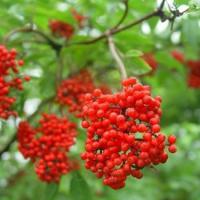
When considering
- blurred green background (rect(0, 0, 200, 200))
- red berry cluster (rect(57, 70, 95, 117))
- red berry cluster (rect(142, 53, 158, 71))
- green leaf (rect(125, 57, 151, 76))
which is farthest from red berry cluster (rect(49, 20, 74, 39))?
green leaf (rect(125, 57, 151, 76))

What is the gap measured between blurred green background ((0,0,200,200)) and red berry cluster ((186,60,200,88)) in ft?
0.27

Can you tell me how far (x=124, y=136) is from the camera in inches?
104

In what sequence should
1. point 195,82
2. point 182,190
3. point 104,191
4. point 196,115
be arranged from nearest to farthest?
1. point 195,82
2. point 104,191
3. point 182,190
4. point 196,115

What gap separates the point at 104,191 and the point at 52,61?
6.59ft

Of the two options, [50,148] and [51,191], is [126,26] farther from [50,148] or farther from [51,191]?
[51,191]

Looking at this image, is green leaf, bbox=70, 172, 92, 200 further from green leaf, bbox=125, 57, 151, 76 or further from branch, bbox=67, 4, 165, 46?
branch, bbox=67, 4, 165, 46

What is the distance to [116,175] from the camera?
2.64 metres

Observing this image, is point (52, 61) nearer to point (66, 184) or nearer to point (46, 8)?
point (46, 8)

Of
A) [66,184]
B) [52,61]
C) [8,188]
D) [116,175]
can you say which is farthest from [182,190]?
[116,175]

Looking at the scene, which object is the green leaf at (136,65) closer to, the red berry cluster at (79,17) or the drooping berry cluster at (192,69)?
the red berry cluster at (79,17)

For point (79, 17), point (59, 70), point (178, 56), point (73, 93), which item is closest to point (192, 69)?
point (178, 56)

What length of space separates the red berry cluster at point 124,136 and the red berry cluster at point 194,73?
307 centimetres

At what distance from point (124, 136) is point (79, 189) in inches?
62.4

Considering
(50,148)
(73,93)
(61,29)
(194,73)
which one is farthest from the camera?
(194,73)
